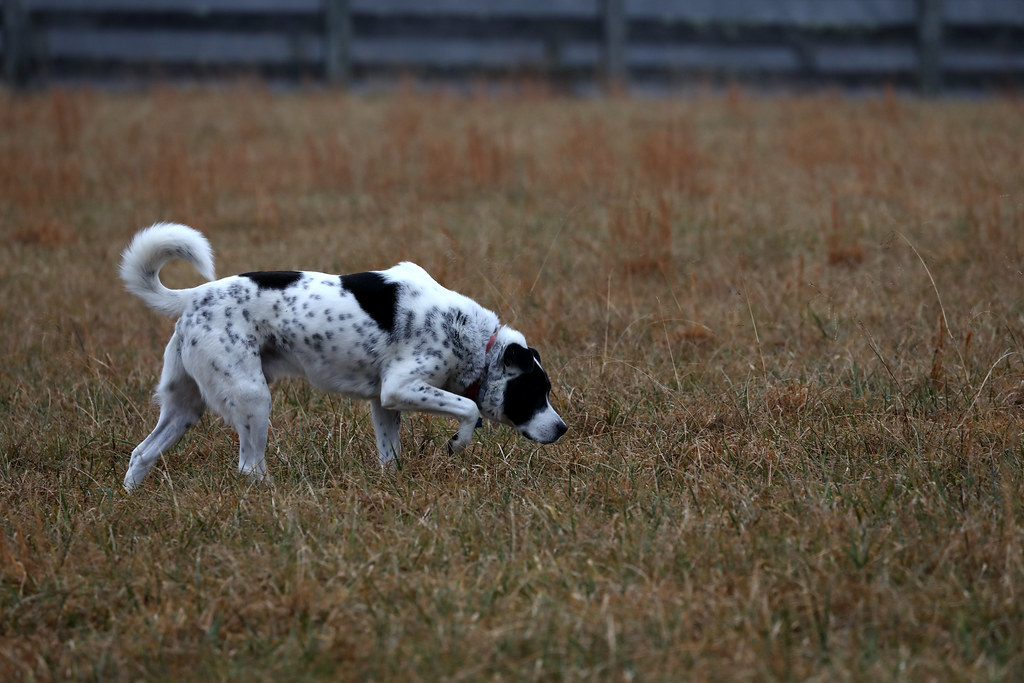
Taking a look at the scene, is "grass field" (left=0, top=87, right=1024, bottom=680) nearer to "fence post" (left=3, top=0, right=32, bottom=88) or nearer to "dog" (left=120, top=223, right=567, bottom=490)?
"dog" (left=120, top=223, right=567, bottom=490)

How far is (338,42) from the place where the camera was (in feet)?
44.7

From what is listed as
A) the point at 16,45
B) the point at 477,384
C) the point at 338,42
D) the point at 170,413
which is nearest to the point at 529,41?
the point at 338,42

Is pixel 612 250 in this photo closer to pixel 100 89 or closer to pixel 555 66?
pixel 555 66

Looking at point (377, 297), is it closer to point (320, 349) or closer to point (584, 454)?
point (320, 349)

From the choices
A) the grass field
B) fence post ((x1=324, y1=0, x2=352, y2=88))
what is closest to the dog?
the grass field

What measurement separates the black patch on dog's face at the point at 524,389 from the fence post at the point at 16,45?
11.3 m

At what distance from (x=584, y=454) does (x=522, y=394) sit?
0.34 m

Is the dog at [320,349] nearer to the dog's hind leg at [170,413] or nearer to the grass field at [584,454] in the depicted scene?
the dog's hind leg at [170,413]

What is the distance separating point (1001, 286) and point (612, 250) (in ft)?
7.45

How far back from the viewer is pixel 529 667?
2.74 m

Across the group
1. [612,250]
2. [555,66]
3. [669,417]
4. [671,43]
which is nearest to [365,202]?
[612,250]

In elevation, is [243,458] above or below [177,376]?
below

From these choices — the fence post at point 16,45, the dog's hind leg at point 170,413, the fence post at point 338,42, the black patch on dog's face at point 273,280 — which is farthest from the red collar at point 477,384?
the fence post at point 16,45

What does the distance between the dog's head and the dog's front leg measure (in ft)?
0.49
